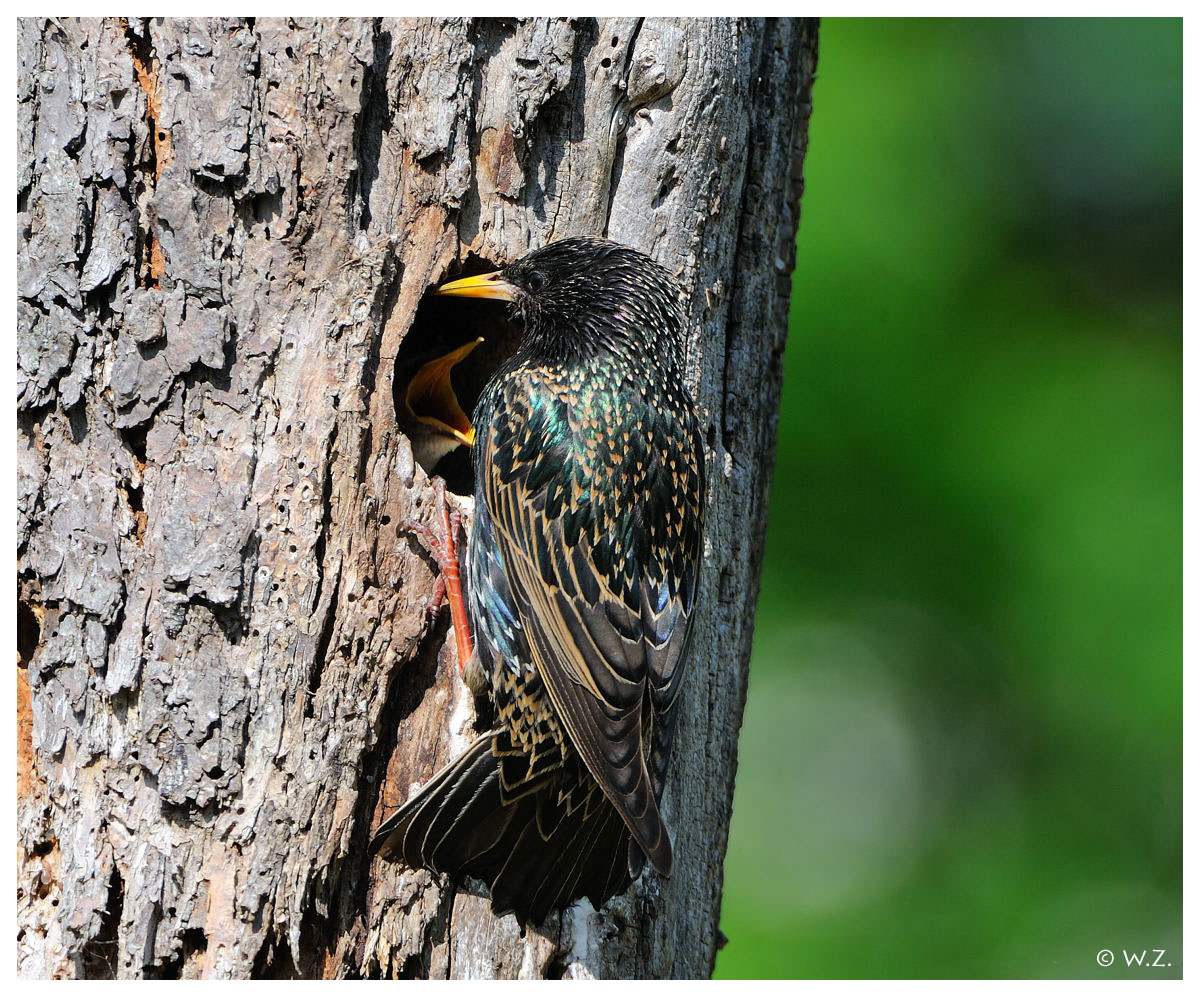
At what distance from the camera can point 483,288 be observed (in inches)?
120

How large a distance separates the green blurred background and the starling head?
221 centimetres

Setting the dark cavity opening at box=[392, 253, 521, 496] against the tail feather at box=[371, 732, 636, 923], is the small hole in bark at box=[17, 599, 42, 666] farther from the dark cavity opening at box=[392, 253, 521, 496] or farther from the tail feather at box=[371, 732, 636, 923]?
the dark cavity opening at box=[392, 253, 521, 496]

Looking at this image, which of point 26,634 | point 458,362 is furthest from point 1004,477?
point 26,634

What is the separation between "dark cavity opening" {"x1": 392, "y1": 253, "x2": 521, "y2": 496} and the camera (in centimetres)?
350

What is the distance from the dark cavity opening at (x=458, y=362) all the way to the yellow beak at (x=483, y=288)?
0.30 metres

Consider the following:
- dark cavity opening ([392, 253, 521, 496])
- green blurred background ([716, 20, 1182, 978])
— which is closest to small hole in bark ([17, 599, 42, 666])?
dark cavity opening ([392, 253, 521, 496])

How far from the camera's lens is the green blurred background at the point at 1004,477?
5.28 m

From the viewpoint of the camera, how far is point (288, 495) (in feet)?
8.97

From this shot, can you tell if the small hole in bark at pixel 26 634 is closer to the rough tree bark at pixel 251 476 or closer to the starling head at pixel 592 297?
the rough tree bark at pixel 251 476

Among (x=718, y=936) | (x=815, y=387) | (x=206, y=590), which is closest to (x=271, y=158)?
(x=206, y=590)

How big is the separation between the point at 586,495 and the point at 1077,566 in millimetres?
3051

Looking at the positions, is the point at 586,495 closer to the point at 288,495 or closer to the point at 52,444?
the point at 288,495

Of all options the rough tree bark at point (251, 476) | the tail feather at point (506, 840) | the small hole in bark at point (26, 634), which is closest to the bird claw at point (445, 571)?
the rough tree bark at point (251, 476)

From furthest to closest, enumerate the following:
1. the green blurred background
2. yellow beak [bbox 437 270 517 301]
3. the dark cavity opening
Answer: the green blurred background < the dark cavity opening < yellow beak [bbox 437 270 517 301]
